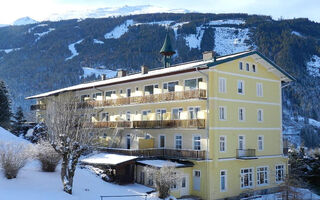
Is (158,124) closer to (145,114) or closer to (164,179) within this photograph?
(145,114)

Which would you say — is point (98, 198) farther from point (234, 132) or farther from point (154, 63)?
point (154, 63)

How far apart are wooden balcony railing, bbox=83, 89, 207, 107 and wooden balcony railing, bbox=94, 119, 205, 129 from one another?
7.28ft

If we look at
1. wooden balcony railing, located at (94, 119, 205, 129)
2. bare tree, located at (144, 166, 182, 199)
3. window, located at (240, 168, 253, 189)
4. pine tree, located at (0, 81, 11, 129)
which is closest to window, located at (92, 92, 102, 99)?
wooden balcony railing, located at (94, 119, 205, 129)

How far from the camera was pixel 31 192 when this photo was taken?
24.4m

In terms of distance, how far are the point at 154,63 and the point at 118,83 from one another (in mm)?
139308

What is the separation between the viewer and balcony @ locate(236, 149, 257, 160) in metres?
36.0

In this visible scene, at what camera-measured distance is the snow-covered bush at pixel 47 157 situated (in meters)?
29.9

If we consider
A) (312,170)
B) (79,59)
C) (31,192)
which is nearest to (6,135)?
(31,192)

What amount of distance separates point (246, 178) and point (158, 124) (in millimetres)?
10359

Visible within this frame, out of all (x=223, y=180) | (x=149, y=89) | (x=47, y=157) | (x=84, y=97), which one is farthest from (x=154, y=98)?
(x=84, y=97)

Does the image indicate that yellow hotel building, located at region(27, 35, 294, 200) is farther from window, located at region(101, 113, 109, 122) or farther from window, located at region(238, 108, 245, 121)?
window, located at region(101, 113, 109, 122)

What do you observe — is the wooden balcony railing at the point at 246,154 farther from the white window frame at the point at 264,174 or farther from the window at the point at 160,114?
the window at the point at 160,114

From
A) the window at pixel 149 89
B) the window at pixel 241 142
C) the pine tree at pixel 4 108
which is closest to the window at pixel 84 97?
the pine tree at pixel 4 108

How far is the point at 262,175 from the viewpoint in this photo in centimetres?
3834
